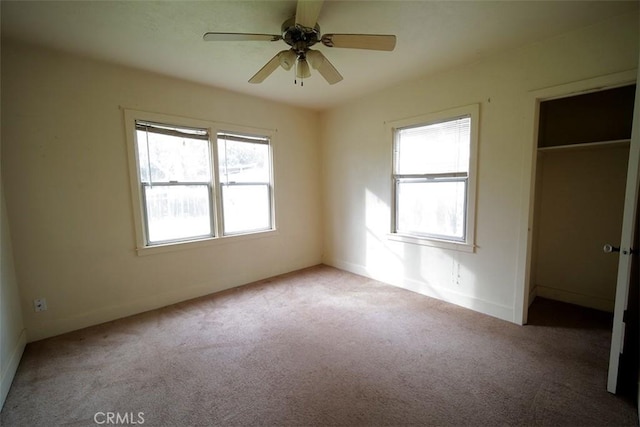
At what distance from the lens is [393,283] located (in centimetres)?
377

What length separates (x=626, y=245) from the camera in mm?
1667

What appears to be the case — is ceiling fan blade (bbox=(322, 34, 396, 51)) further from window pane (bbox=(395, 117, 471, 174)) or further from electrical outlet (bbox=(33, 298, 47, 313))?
electrical outlet (bbox=(33, 298, 47, 313))

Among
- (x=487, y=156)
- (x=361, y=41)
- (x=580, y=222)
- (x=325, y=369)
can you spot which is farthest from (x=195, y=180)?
(x=580, y=222)

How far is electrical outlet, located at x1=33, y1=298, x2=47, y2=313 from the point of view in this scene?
2.48m

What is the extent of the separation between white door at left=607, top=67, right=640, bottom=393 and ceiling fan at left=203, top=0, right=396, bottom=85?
5.15ft

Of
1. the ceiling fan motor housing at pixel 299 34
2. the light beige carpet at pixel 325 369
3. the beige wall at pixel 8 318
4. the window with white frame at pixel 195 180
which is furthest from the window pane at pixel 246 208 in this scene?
the ceiling fan motor housing at pixel 299 34

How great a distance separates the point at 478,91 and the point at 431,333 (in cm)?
249

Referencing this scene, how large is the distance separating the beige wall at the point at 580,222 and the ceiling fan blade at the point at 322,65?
2.53 m

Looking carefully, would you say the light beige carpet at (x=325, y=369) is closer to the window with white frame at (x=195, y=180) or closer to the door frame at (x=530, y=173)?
the door frame at (x=530, y=173)

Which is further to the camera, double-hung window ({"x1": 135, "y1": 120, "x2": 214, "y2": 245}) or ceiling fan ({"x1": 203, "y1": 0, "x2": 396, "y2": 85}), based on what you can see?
double-hung window ({"x1": 135, "y1": 120, "x2": 214, "y2": 245})

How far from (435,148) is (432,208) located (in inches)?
28.6

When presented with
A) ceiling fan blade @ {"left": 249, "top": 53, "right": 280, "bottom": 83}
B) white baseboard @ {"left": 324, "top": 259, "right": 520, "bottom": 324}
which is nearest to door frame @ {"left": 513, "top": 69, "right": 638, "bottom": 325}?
white baseboard @ {"left": 324, "top": 259, "right": 520, "bottom": 324}

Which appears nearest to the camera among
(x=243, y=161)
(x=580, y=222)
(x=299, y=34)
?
(x=299, y=34)

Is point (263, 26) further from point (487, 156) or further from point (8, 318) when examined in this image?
point (8, 318)
